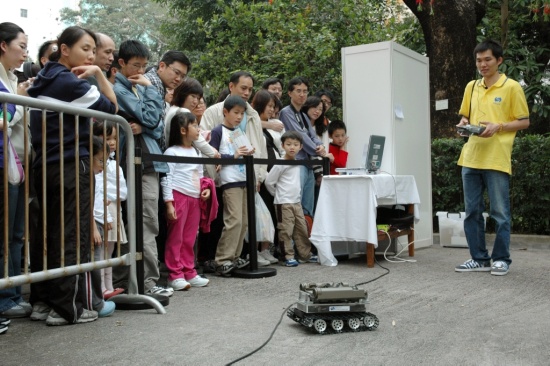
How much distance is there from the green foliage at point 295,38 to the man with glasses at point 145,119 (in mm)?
6751

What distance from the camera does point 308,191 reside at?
7984 mm

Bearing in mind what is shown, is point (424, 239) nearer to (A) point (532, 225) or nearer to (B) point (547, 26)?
(A) point (532, 225)

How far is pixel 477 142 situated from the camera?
6.81m

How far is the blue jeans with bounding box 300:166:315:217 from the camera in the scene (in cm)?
790

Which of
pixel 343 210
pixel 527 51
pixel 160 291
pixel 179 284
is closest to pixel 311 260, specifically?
pixel 343 210

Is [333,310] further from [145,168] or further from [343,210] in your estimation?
[343,210]

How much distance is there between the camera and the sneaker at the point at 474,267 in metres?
6.92

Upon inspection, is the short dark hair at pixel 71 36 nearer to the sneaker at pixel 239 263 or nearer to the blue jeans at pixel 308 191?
the sneaker at pixel 239 263

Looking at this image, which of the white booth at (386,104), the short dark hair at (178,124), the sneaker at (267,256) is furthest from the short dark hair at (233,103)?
the white booth at (386,104)

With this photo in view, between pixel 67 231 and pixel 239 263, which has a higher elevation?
pixel 67 231

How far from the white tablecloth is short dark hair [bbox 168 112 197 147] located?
6.45 ft

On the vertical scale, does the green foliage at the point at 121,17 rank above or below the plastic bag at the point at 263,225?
above

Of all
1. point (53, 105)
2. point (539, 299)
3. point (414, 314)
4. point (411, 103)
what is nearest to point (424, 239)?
point (411, 103)

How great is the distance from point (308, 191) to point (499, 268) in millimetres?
2183
